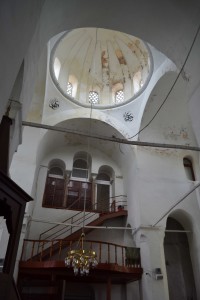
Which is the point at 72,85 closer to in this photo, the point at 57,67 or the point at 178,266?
the point at 57,67

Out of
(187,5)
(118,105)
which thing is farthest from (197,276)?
(187,5)

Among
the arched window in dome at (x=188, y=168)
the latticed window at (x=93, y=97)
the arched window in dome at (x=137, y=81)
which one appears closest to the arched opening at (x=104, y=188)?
the latticed window at (x=93, y=97)

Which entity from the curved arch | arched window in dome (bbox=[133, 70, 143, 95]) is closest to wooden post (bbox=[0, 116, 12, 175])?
arched window in dome (bbox=[133, 70, 143, 95])

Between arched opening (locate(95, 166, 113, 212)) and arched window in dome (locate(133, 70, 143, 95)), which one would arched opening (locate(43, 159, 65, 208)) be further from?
arched window in dome (locate(133, 70, 143, 95))

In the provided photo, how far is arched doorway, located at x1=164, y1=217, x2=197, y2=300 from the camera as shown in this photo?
412 inches

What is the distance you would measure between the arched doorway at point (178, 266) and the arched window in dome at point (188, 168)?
2312 mm

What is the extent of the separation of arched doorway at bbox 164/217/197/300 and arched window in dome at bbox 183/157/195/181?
2.31 m

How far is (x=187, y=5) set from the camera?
4.88 metres

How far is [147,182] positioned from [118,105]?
4.11m

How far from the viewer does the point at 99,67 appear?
13320 millimetres

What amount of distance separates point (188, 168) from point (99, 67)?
709 cm

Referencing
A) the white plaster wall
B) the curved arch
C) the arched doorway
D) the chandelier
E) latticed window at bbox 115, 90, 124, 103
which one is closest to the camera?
the chandelier

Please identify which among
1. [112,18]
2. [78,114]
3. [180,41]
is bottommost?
[180,41]

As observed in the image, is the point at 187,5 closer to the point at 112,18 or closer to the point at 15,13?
the point at 112,18
